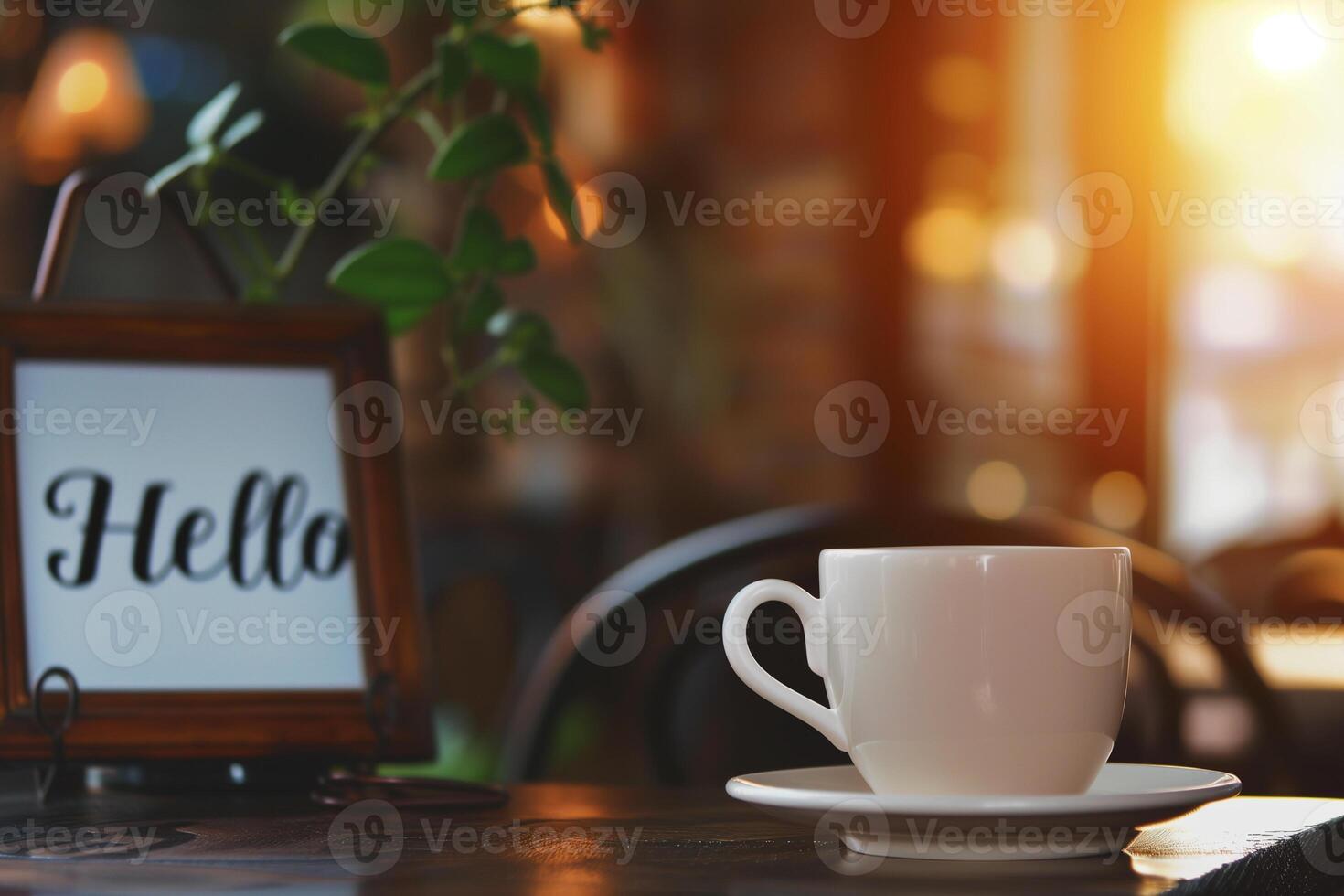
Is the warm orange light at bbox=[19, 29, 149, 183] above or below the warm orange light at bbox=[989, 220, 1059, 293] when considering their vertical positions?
above

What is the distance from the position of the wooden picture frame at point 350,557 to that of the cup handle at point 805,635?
0.27 m

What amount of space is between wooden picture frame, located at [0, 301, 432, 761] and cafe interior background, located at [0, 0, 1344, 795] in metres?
2.67

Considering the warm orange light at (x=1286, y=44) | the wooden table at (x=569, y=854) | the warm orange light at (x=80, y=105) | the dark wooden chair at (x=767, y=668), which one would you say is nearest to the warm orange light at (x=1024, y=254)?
the warm orange light at (x=1286, y=44)

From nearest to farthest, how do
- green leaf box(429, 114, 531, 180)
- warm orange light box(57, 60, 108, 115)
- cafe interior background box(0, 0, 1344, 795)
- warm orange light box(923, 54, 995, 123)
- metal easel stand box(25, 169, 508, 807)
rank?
metal easel stand box(25, 169, 508, 807) → green leaf box(429, 114, 531, 180) → warm orange light box(57, 60, 108, 115) → cafe interior background box(0, 0, 1344, 795) → warm orange light box(923, 54, 995, 123)

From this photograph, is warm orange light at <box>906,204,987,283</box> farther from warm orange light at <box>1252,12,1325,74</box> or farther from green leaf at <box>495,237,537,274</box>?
green leaf at <box>495,237,537,274</box>

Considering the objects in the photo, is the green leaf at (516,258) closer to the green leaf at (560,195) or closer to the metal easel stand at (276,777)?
the green leaf at (560,195)

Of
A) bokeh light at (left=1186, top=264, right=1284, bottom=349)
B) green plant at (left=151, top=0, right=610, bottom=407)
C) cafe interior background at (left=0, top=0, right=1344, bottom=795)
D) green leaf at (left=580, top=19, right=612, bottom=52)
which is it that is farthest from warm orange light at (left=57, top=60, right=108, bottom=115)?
bokeh light at (left=1186, top=264, right=1284, bottom=349)

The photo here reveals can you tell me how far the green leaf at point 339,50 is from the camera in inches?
34.5

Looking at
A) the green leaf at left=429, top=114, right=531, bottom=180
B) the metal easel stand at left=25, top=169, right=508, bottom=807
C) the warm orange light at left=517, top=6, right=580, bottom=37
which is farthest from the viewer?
the warm orange light at left=517, top=6, right=580, bottom=37

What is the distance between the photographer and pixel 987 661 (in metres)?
0.55

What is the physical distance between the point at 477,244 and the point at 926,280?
291 centimetres

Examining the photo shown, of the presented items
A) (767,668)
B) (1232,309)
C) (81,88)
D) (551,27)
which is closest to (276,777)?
(767,668)

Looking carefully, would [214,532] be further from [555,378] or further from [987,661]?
[987,661]

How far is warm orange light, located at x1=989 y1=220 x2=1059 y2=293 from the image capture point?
3.78 meters
